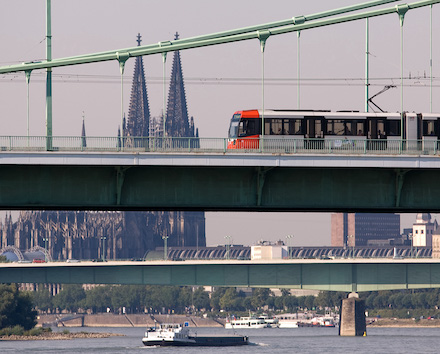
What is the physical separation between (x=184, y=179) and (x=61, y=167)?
6.49m

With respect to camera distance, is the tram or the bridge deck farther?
the bridge deck

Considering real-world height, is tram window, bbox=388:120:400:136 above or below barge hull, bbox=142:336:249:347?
above

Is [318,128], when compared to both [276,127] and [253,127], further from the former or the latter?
[253,127]

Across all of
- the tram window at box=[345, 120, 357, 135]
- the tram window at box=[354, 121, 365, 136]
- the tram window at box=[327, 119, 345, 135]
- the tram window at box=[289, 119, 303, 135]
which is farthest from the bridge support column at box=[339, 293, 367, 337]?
the tram window at box=[289, 119, 303, 135]

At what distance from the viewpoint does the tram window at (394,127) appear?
207ft

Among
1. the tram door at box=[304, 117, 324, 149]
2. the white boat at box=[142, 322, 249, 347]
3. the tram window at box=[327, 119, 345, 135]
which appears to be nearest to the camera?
the tram window at box=[327, 119, 345, 135]

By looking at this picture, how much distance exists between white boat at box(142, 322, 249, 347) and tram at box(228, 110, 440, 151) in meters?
102

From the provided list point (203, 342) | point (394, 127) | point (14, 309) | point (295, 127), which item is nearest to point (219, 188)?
point (295, 127)

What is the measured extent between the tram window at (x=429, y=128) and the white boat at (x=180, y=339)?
346 feet

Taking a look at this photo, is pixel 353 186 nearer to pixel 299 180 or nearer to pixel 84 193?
pixel 299 180

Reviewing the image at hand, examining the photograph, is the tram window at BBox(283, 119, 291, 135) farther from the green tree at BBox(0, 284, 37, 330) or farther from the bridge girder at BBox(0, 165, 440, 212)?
the green tree at BBox(0, 284, 37, 330)

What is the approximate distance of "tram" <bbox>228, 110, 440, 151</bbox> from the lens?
62.2m

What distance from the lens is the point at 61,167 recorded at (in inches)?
2045

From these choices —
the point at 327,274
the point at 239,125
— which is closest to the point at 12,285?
the point at 327,274
